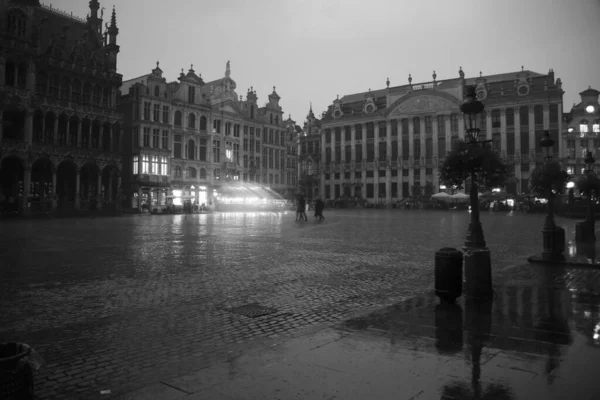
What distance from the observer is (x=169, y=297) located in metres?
7.43

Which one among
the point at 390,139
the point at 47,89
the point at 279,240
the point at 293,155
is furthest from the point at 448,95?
the point at 279,240

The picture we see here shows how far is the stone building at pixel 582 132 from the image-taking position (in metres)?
69.1

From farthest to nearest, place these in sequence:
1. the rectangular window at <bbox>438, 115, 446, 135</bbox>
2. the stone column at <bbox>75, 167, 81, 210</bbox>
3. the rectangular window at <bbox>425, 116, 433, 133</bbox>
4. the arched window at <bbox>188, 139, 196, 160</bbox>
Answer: the rectangular window at <bbox>425, 116, 433, 133</bbox>
the rectangular window at <bbox>438, 115, 446, 135</bbox>
the arched window at <bbox>188, 139, 196, 160</bbox>
the stone column at <bbox>75, 167, 81, 210</bbox>

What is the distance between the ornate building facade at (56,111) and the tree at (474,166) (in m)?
40.0

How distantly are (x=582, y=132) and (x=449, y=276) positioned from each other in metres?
Result: 76.7

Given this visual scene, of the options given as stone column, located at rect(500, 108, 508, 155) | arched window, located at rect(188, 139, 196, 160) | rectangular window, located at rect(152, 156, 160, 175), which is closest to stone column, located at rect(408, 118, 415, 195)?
stone column, located at rect(500, 108, 508, 155)

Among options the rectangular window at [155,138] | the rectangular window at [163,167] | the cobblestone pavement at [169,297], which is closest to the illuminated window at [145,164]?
the rectangular window at [163,167]

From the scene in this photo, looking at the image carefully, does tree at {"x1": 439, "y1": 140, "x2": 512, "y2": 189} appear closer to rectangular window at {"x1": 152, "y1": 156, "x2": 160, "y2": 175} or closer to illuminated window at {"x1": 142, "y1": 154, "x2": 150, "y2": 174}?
illuminated window at {"x1": 142, "y1": 154, "x2": 150, "y2": 174}

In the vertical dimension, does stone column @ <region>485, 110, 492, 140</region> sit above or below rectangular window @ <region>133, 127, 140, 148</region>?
above

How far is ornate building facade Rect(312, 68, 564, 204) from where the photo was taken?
6700cm

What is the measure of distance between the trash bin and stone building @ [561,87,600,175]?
3106 inches

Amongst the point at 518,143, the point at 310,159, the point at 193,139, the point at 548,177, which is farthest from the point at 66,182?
the point at 518,143

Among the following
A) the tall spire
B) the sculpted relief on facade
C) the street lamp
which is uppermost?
the tall spire

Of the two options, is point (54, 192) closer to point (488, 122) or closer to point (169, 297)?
point (169, 297)
